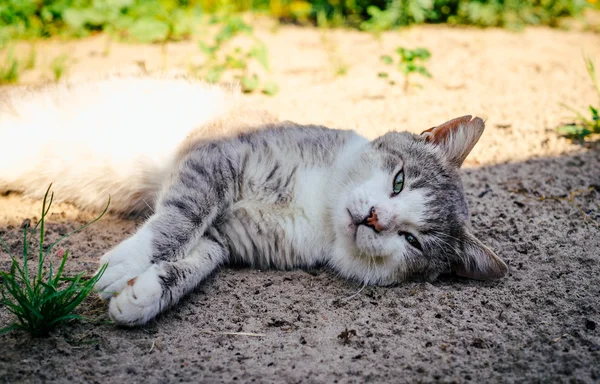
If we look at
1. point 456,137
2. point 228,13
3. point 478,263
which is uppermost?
point 228,13

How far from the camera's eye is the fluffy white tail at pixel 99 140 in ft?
9.98

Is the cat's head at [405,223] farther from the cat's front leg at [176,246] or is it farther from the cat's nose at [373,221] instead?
the cat's front leg at [176,246]

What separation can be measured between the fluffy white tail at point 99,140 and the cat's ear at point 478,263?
1.72 metres

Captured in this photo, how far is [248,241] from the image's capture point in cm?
264

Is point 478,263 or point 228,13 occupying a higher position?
point 228,13

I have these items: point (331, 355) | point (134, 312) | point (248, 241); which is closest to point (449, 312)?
point (331, 355)

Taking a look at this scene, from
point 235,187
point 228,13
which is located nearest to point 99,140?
point 235,187

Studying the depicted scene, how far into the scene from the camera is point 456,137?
2850 mm

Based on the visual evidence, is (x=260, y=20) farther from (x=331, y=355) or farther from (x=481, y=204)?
(x=331, y=355)

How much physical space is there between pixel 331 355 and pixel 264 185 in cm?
98

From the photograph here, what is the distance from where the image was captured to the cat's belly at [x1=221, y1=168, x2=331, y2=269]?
8.62 feet

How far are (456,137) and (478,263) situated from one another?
749mm

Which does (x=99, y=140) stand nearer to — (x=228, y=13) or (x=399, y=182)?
(x=399, y=182)

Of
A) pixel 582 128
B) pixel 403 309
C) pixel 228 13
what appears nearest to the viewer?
pixel 403 309
